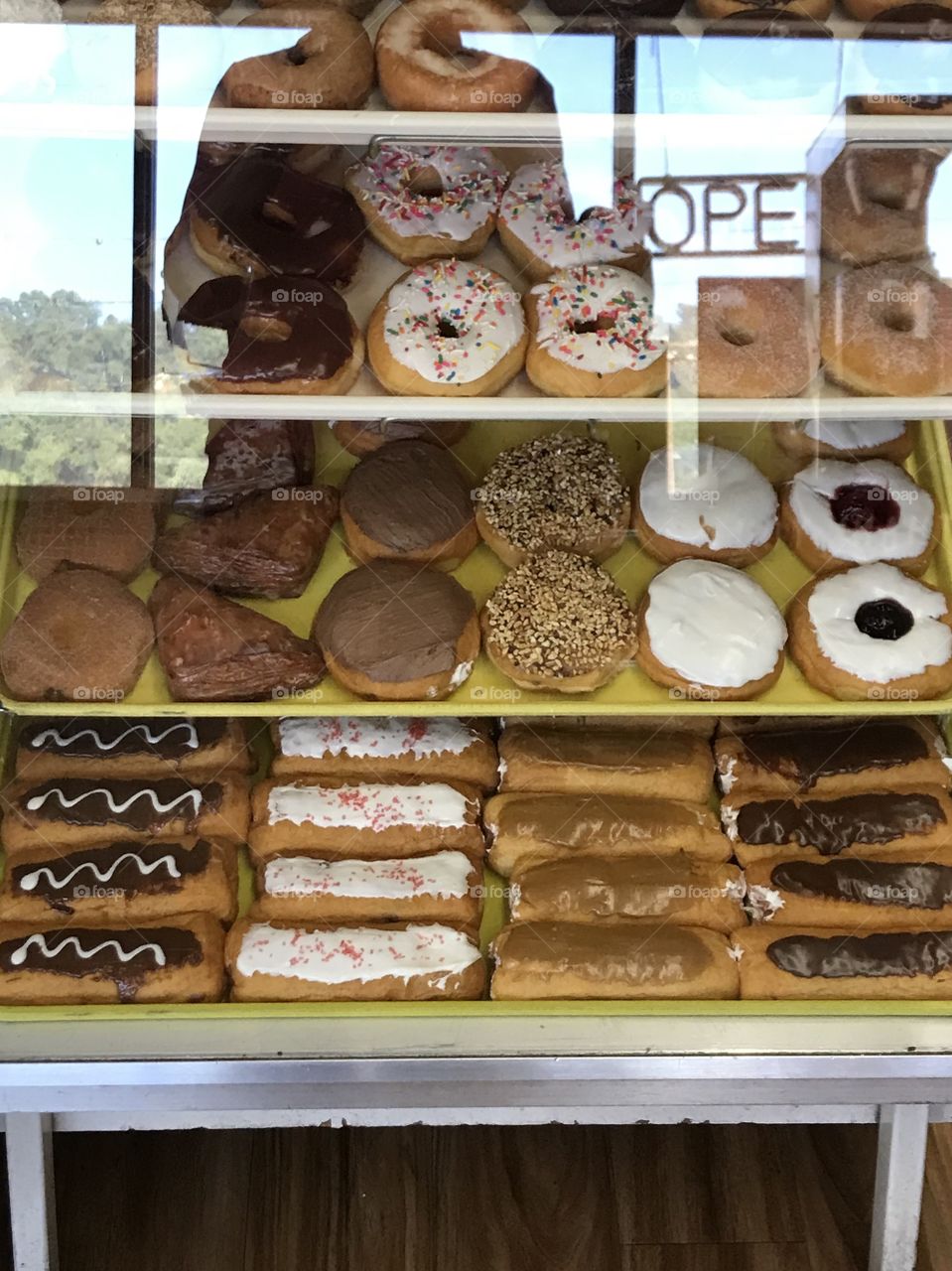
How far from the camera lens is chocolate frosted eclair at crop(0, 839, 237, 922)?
96.3 inches

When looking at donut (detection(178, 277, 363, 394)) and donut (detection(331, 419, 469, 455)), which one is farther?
donut (detection(331, 419, 469, 455))

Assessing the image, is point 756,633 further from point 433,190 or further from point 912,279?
point 433,190

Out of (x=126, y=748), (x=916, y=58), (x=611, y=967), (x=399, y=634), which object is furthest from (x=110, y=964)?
(x=916, y=58)

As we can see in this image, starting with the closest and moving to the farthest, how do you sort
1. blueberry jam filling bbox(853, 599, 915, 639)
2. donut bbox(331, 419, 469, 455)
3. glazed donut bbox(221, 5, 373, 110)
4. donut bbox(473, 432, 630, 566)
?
glazed donut bbox(221, 5, 373, 110) → blueberry jam filling bbox(853, 599, 915, 639) → donut bbox(473, 432, 630, 566) → donut bbox(331, 419, 469, 455)

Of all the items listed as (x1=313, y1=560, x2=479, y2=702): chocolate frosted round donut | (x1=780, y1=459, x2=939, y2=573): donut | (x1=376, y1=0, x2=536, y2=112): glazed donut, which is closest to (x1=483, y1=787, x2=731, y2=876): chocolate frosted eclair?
(x1=313, y1=560, x2=479, y2=702): chocolate frosted round donut

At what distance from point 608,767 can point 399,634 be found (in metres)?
0.56

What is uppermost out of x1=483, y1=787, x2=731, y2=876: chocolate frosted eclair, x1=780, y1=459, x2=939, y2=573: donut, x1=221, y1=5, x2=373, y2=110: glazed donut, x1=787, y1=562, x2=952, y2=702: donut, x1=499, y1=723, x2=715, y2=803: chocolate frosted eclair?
x1=221, y1=5, x2=373, y2=110: glazed donut

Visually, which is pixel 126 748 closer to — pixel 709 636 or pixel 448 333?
pixel 448 333

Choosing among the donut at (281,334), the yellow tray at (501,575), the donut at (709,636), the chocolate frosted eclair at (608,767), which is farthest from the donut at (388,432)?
the chocolate frosted eclair at (608,767)

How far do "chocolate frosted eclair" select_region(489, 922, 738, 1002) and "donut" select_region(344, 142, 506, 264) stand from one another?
137cm

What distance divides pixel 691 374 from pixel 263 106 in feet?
2.82

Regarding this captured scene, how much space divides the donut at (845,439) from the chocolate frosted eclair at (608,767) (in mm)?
717

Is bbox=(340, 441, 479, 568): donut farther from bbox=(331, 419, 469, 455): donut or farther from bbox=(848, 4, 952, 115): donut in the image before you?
bbox=(848, 4, 952, 115): donut

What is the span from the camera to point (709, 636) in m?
2.49
